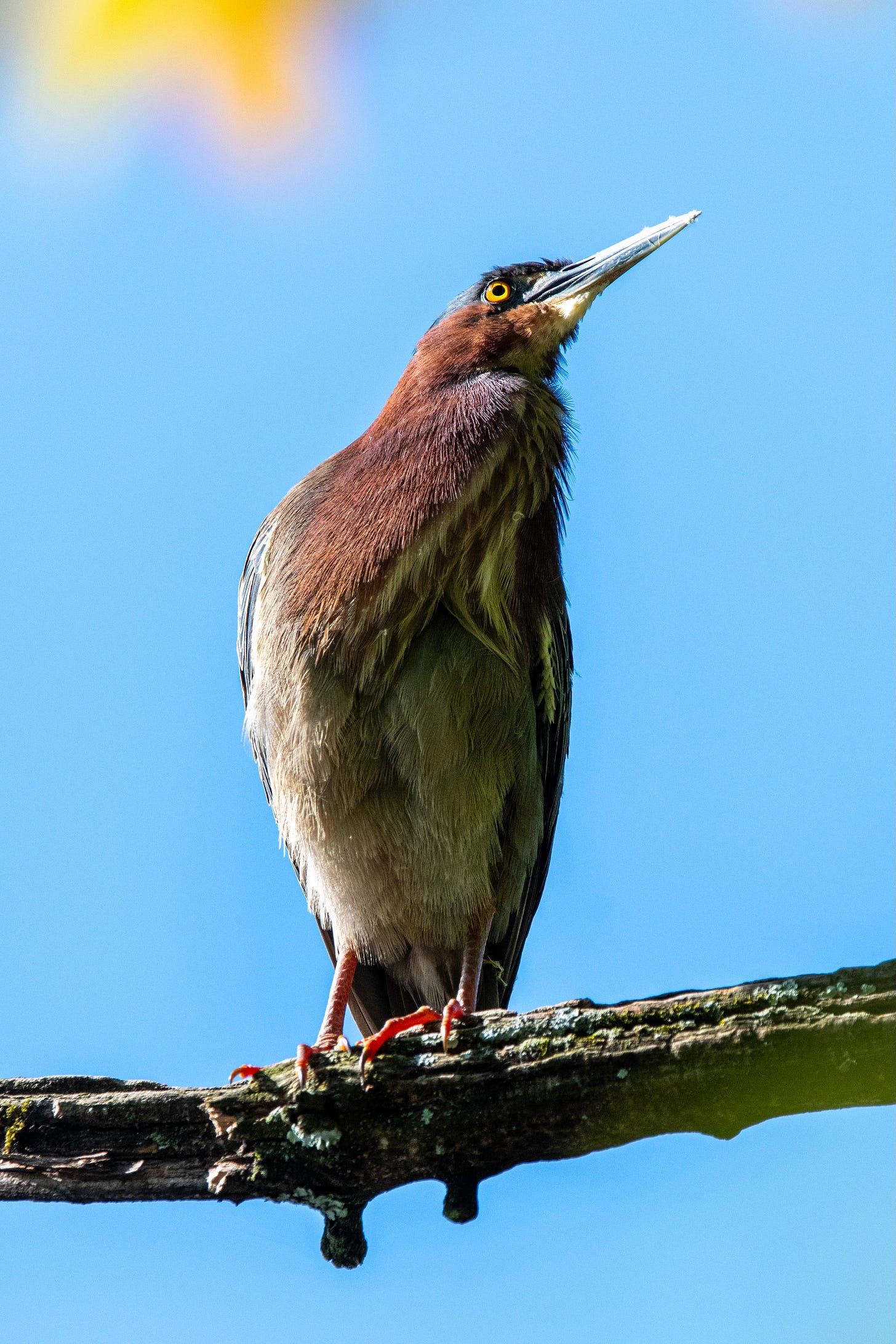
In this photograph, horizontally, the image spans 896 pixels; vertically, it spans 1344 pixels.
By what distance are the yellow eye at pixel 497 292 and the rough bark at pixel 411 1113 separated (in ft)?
9.91

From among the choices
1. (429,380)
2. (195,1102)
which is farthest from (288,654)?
(195,1102)

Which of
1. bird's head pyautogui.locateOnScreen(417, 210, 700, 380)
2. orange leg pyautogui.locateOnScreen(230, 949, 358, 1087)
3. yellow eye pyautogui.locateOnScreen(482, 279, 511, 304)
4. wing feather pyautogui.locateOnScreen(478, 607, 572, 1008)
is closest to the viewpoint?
orange leg pyautogui.locateOnScreen(230, 949, 358, 1087)

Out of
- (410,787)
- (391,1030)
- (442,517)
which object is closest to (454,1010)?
(391,1030)

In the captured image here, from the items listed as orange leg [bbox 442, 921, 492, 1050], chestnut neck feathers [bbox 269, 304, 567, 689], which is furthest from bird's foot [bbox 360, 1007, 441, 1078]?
chestnut neck feathers [bbox 269, 304, 567, 689]

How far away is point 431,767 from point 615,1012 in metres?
1.37

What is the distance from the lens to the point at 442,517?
173 inches

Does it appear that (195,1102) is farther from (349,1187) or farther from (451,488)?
(451,488)

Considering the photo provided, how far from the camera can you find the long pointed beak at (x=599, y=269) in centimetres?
502

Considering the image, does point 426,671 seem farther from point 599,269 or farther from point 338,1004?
point 599,269

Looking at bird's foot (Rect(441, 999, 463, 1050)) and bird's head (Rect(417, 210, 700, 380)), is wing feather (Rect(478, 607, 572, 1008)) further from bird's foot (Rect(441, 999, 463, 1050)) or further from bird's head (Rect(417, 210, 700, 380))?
bird's foot (Rect(441, 999, 463, 1050))

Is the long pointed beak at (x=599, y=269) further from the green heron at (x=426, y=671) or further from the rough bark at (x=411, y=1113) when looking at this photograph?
the rough bark at (x=411, y=1113)

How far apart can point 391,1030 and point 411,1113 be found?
15.8 inches

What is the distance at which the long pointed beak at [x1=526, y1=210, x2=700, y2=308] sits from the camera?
16.5 feet

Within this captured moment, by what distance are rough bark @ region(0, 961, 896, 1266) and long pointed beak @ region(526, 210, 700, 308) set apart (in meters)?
2.99
